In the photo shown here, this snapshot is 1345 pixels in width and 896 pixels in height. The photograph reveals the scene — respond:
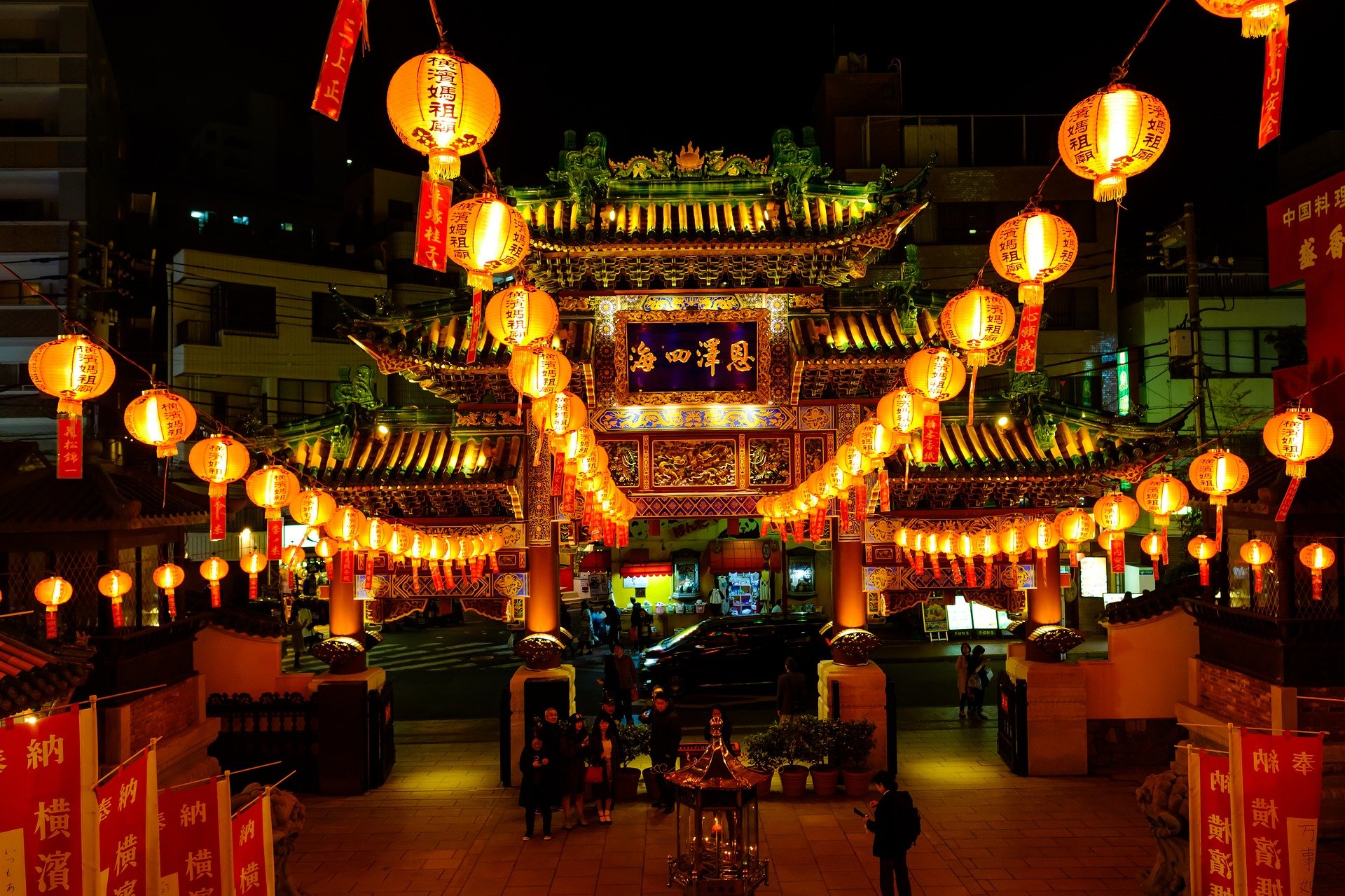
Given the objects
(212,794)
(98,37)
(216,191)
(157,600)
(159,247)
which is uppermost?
(98,37)

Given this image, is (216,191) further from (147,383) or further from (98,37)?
(147,383)

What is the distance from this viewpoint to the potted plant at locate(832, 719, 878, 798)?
44.8ft

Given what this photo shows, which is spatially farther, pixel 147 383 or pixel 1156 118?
pixel 147 383

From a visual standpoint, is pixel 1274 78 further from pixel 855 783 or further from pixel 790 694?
pixel 790 694

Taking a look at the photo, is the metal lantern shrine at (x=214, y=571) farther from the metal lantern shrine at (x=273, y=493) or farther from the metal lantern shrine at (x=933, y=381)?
the metal lantern shrine at (x=933, y=381)

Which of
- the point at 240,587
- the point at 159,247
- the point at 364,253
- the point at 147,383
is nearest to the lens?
the point at 147,383

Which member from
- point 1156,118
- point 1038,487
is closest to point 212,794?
point 1156,118

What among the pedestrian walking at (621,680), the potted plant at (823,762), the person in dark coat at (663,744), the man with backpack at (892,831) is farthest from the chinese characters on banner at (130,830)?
the pedestrian walking at (621,680)

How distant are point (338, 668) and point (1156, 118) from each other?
41.6ft

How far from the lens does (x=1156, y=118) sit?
641 cm

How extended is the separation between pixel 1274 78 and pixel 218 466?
10.0 meters

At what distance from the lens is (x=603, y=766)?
12781 mm

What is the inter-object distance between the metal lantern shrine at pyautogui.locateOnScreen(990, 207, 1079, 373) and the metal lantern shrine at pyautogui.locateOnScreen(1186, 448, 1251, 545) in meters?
4.79

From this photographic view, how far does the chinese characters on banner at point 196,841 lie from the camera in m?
7.42
